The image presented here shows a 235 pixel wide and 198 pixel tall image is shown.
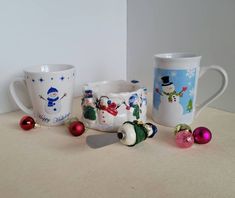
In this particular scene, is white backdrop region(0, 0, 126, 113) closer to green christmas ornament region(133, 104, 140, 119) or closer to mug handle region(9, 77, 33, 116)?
mug handle region(9, 77, 33, 116)

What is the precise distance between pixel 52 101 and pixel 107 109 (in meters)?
0.11

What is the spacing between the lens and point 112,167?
0.32 m

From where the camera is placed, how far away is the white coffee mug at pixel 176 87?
41 centimetres

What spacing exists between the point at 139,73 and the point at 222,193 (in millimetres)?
455

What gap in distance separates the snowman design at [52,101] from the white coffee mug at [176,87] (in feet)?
0.59

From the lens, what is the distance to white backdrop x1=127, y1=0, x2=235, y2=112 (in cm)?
48

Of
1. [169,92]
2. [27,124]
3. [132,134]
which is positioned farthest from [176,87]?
[27,124]

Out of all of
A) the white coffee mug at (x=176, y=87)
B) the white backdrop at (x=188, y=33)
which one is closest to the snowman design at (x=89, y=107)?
the white coffee mug at (x=176, y=87)

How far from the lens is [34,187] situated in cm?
28

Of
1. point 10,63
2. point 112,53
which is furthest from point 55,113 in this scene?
point 112,53

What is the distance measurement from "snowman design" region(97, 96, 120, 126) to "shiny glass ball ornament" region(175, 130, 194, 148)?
4.4 inches

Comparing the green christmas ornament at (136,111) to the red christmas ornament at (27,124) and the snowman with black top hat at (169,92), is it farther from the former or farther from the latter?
the red christmas ornament at (27,124)

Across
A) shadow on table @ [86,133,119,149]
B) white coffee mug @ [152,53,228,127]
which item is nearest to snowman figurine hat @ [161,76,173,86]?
white coffee mug @ [152,53,228,127]

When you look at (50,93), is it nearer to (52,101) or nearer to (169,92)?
(52,101)
